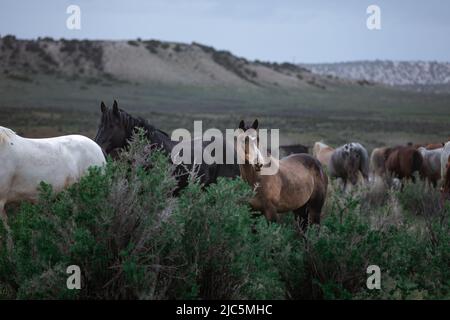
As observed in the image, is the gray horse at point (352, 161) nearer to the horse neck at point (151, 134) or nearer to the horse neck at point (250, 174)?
the horse neck at point (151, 134)

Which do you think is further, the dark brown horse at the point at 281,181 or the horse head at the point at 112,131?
the horse head at the point at 112,131

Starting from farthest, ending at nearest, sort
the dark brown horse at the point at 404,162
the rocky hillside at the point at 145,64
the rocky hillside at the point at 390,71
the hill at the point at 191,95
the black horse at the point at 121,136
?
the rocky hillside at the point at 390,71 → the rocky hillside at the point at 145,64 → the hill at the point at 191,95 → the dark brown horse at the point at 404,162 → the black horse at the point at 121,136

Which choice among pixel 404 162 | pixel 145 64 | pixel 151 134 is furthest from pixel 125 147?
pixel 145 64

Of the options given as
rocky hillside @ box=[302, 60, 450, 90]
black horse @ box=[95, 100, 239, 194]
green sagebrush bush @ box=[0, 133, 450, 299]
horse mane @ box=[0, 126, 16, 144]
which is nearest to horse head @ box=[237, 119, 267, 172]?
green sagebrush bush @ box=[0, 133, 450, 299]

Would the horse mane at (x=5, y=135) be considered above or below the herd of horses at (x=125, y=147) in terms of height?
above

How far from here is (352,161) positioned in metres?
16.2

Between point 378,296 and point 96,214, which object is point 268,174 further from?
point 96,214

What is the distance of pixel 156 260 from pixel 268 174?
8.81 feet

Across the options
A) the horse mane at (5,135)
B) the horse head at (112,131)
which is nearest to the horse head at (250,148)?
the horse head at (112,131)

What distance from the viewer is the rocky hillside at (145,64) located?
217ft

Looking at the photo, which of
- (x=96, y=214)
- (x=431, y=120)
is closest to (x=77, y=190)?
(x=96, y=214)

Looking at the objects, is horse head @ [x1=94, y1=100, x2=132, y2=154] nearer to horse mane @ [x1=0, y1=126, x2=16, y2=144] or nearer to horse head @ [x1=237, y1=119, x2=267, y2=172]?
horse mane @ [x1=0, y1=126, x2=16, y2=144]

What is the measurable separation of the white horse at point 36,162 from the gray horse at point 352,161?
32.2 feet

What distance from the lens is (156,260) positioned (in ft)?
Result: 15.5
